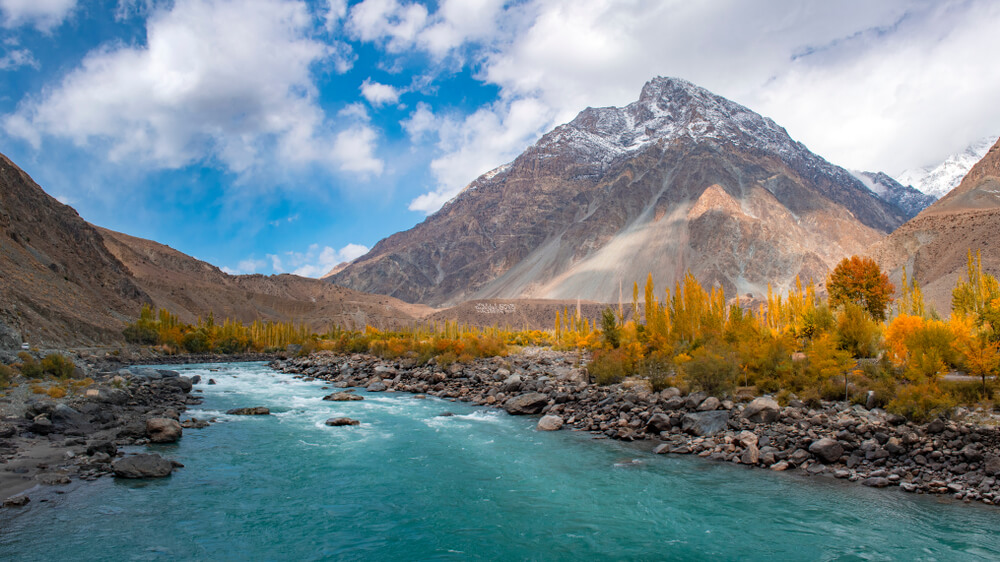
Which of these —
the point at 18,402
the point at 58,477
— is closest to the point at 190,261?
the point at 18,402

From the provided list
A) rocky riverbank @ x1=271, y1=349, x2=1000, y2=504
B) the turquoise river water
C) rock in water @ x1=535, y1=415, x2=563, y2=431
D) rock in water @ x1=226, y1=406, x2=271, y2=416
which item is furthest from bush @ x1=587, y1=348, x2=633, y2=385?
rock in water @ x1=226, y1=406, x2=271, y2=416

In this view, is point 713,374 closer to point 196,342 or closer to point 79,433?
point 79,433

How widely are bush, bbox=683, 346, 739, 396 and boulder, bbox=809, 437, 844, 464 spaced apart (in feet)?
18.0

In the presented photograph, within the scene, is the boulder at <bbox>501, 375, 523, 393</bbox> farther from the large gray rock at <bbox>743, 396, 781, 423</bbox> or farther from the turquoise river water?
the large gray rock at <bbox>743, 396, 781, 423</bbox>

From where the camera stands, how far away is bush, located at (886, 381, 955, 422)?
1394 centimetres

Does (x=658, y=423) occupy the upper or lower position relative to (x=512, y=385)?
lower

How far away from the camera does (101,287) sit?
223 feet

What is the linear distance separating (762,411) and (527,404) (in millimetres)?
10236

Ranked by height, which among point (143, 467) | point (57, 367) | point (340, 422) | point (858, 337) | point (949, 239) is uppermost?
point (949, 239)

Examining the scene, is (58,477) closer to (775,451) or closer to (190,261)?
(775,451)

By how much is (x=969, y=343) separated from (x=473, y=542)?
56.4 ft

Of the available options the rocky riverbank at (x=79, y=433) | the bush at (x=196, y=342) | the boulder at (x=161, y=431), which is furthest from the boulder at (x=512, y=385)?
the bush at (x=196, y=342)

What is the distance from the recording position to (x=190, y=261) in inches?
4668

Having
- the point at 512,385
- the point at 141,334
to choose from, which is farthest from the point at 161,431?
the point at 141,334
